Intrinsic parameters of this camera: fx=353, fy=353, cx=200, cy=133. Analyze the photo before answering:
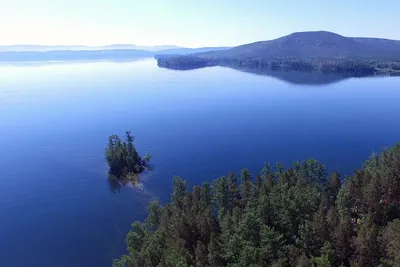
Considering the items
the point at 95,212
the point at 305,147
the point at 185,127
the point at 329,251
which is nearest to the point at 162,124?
the point at 185,127

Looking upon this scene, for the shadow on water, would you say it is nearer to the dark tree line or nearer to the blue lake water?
the blue lake water

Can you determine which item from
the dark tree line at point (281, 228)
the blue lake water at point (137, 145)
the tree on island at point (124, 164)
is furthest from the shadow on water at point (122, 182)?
the dark tree line at point (281, 228)

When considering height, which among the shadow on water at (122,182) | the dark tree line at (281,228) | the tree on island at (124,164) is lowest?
the shadow on water at (122,182)

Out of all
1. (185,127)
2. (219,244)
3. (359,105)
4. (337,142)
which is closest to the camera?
(219,244)

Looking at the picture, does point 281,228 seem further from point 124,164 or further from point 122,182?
point 124,164

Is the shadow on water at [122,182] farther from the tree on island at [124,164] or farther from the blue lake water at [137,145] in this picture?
the blue lake water at [137,145]

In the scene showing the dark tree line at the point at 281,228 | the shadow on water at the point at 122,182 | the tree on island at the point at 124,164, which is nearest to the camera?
the dark tree line at the point at 281,228

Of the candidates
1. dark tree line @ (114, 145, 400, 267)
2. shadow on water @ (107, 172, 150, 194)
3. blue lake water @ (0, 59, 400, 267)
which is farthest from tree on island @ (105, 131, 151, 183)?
dark tree line @ (114, 145, 400, 267)

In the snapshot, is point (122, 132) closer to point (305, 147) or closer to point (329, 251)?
point (305, 147)
